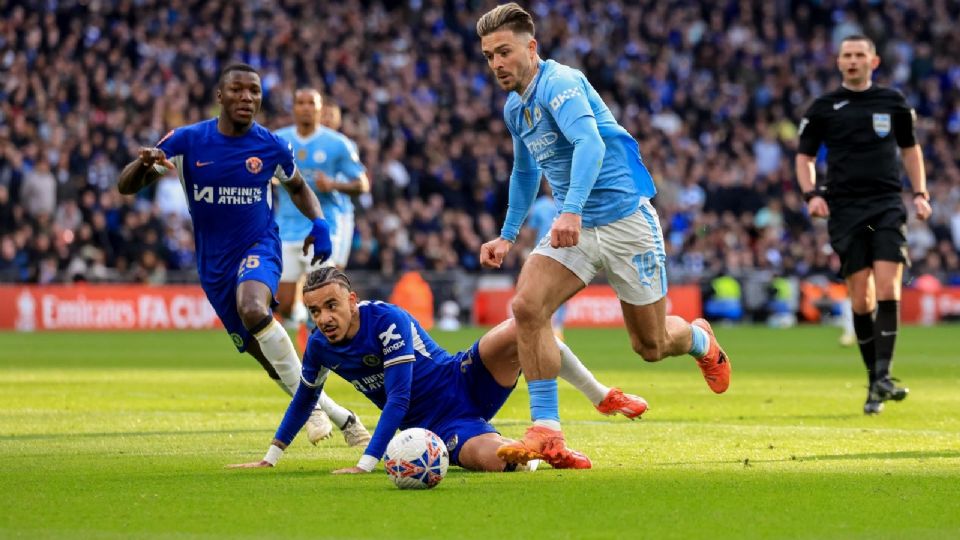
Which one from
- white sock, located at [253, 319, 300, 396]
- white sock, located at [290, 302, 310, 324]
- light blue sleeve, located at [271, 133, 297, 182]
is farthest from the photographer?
white sock, located at [290, 302, 310, 324]

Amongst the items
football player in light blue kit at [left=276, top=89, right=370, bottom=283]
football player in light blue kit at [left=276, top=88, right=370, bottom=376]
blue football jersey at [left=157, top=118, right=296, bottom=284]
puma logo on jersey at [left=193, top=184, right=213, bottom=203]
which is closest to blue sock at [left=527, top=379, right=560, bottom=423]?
blue football jersey at [left=157, top=118, right=296, bottom=284]

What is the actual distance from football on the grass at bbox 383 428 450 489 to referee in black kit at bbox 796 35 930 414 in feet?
16.6

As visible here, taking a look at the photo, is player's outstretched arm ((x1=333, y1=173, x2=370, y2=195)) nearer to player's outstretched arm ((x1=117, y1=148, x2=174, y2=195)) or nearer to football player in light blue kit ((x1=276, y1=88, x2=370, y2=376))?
football player in light blue kit ((x1=276, y1=88, x2=370, y2=376))

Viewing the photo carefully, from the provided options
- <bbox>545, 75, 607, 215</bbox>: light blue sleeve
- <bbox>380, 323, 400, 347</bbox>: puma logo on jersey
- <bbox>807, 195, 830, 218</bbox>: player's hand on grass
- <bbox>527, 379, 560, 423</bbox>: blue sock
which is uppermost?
<bbox>545, 75, 607, 215</bbox>: light blue sleeve

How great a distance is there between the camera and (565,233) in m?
7.47

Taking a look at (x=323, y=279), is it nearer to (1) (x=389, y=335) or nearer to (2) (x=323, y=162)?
(1) (x=389, y=335)

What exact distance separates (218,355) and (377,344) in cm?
1238

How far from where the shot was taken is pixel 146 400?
12.6m

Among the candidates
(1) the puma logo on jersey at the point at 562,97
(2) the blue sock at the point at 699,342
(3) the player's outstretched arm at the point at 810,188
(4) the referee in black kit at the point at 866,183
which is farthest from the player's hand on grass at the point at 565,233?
(4) the referee in black kit at the point at 866,183

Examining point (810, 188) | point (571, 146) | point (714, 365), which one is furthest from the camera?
point (810, 188)

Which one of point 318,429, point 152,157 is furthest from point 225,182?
point 318,429

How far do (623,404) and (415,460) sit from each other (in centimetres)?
182

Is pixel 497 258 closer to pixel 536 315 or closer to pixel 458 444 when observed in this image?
pixel 536 315

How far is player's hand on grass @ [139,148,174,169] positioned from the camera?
8.81 m
